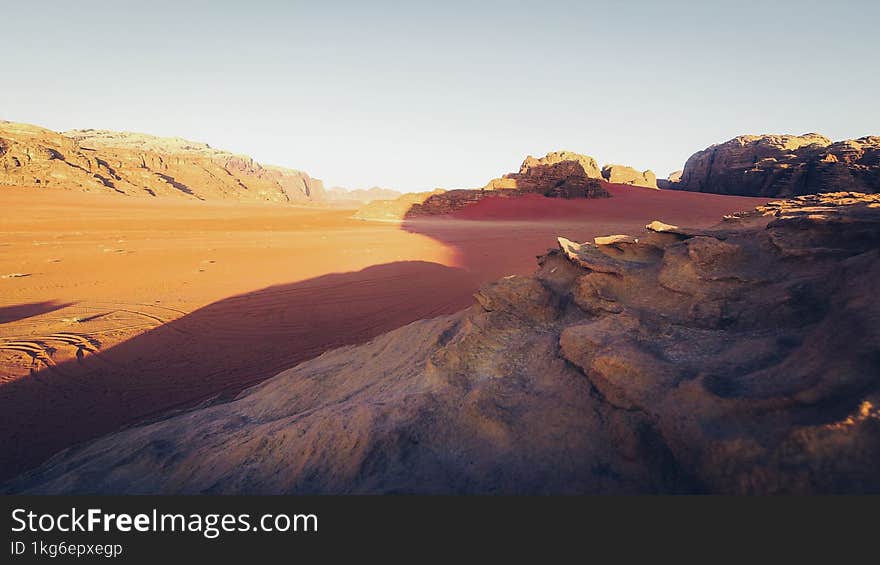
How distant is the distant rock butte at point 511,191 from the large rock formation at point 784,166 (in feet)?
39.7

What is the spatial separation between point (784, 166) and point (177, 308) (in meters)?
39.6

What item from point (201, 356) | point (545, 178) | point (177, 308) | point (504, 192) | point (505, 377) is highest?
point (545, 178)

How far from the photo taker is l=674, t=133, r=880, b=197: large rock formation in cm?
2502

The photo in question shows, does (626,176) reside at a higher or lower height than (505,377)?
higher

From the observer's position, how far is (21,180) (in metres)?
37.0

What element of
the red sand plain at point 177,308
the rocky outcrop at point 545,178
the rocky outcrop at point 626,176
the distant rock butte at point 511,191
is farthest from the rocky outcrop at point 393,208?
the rocky outcrop at point 626,176

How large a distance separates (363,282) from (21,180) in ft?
154

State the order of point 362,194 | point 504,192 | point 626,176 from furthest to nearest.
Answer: point 362,194, point 626,176, point 504,192

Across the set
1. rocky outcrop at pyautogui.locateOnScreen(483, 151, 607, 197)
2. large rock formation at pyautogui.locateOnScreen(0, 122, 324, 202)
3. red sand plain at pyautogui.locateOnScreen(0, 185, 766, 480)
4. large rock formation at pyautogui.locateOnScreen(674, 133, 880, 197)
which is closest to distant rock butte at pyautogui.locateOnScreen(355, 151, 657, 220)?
rocky outcrop at pyautogui.locateOnScreen(483, 151, 607, 197)

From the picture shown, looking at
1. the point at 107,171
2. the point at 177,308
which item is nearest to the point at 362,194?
the point at 107,171

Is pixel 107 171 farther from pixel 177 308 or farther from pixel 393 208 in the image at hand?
A: pixel 177 308

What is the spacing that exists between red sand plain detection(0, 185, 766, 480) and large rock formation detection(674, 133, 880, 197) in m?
23.3

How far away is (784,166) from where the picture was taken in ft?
99.5

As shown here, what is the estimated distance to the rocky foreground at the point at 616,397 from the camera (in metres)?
1.51
